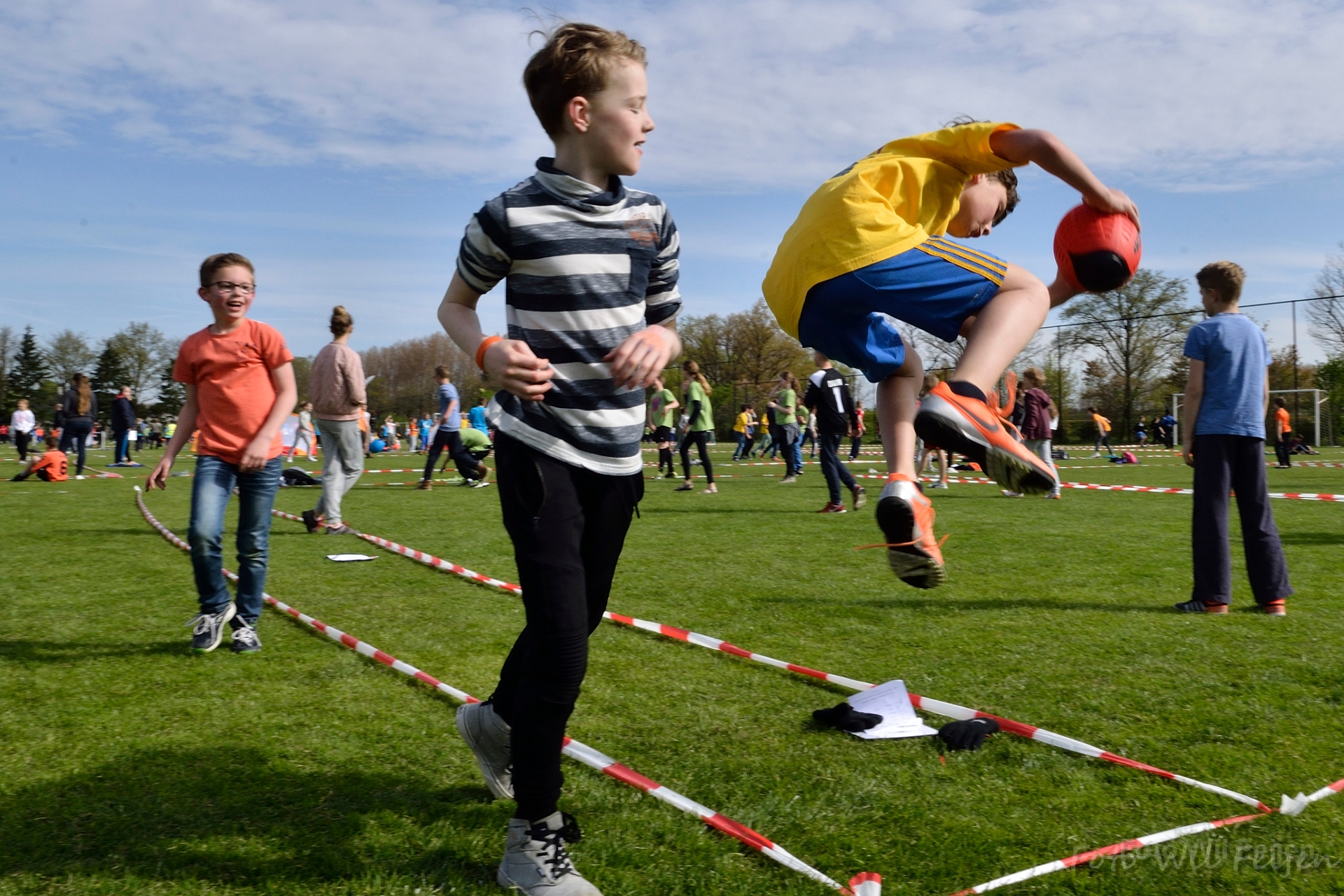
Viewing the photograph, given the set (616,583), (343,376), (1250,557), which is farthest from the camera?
(343,376)

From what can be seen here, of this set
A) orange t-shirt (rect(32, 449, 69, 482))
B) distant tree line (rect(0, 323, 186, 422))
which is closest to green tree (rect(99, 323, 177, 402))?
distant tree line (rect(0, 323, 186, 422))

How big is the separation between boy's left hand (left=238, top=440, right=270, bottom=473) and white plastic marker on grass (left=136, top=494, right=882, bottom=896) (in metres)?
1.02

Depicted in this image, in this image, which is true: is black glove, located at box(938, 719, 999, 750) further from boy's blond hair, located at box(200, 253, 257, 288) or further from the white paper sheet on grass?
boy's blond hair, located at box(200, 253, 257, 288)

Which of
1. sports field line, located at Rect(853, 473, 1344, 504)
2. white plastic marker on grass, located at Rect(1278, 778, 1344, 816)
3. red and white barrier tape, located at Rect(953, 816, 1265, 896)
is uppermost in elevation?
sports field line, located at Rect(853, 473, 1344, 504)

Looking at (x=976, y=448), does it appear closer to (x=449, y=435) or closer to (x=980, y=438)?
(x=980, y=438)

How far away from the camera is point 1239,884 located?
97.2 inches

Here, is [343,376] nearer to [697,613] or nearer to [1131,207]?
[697,613]

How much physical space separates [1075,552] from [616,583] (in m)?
4.31

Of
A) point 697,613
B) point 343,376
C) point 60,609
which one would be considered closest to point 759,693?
point 697,613

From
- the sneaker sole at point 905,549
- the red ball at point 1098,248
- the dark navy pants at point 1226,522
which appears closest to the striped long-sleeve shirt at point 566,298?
the sneaker sole at point 905,549

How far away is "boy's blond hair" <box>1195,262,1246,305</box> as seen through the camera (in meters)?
6.16

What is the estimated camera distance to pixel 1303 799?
2887 mm

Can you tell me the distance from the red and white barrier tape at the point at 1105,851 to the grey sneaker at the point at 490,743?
1423mm

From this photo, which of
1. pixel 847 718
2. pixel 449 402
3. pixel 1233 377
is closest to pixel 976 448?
pixel 847 718
